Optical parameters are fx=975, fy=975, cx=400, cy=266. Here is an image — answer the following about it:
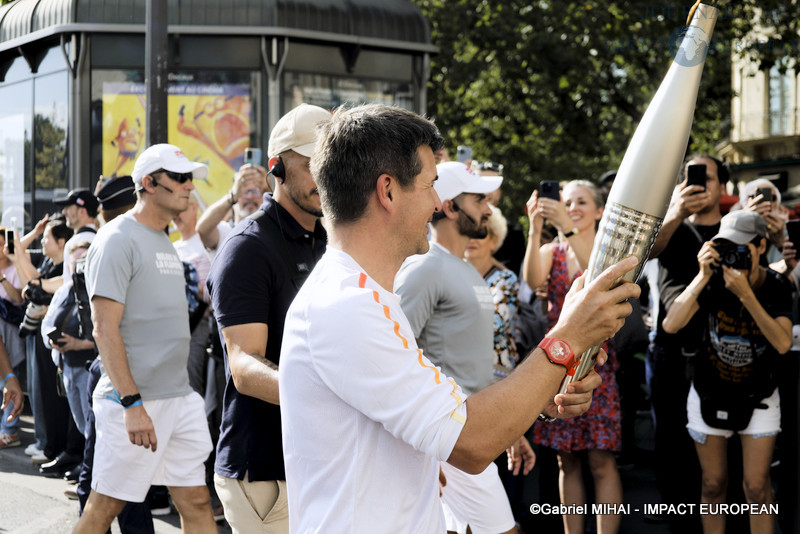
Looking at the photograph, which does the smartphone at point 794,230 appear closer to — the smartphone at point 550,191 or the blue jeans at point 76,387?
the smartphone at point 550,191

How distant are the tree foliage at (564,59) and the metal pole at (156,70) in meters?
8.84

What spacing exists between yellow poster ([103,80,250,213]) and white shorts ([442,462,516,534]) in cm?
631

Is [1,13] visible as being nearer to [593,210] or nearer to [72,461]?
[72,461]

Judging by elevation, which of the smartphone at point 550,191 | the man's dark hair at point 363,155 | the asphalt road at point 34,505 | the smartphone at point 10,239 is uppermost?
the man's dark hair at point 363,155

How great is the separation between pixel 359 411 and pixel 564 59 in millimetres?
Result: 15617

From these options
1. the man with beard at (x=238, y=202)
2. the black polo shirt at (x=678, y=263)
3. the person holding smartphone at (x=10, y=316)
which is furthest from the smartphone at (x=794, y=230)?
the person holding smartphone at (x=10, y=316)

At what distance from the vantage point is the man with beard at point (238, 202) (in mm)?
6824

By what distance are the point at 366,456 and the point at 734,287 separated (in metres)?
3.66

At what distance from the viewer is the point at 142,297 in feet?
16.1

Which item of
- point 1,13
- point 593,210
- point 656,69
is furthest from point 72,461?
point 656,69

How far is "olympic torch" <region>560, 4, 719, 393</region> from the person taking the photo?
2.05 m

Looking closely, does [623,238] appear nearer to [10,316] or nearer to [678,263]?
[678,263]

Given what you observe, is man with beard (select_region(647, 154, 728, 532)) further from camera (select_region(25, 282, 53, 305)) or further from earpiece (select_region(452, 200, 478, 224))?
camera (select_region(25, 282, 53, 305))

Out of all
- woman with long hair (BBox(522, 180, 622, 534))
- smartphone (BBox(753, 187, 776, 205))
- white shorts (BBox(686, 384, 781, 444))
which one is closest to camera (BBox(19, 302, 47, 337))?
woman with long hair (BBox(522, 180, 622, 534))
